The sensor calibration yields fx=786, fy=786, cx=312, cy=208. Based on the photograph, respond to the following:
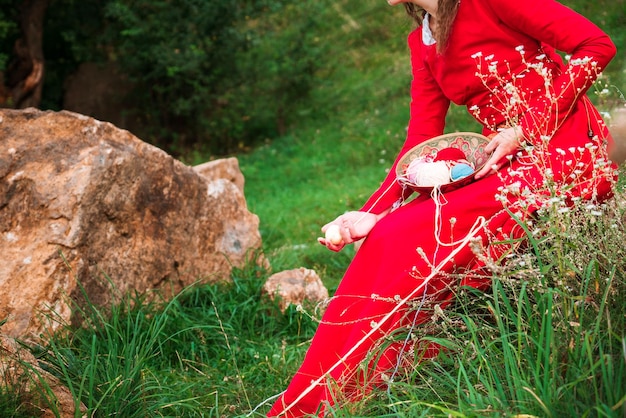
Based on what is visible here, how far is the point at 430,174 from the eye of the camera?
9.48 ft

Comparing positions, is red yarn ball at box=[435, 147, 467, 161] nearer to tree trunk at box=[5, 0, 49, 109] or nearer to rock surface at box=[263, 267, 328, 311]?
rock surface at box=[263, 267, 328, 311]

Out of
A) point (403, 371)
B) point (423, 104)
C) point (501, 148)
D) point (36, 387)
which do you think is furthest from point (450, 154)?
point (36, 387)

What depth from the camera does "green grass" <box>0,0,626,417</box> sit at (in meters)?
2.14

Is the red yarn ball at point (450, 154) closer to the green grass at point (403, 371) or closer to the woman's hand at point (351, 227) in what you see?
the woman's hand at point (351, 227)

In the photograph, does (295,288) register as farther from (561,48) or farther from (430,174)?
(561,48)

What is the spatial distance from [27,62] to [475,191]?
11196 millimetres

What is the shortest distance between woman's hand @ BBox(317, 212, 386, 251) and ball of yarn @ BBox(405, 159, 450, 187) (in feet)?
0.73

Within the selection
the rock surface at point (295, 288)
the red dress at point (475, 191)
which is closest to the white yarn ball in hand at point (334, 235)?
the red dress at point (475, 191)

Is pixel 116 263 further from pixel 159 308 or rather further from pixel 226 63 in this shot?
pixel 226 63

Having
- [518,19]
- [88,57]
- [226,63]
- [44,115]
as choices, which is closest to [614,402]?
[518,19]

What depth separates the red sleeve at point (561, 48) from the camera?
9.09 ft

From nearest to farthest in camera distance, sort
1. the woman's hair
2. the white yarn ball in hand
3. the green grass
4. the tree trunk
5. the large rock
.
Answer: the green grass → the white yarn ball in hand → the woman's hair → the large rock → the tree trunk

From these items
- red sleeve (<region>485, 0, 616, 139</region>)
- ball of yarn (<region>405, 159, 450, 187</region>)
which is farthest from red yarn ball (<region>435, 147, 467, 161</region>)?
red sleeve (<region>485, 0, 616, 139</region>)

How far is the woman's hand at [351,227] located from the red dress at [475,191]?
8 centimetres
